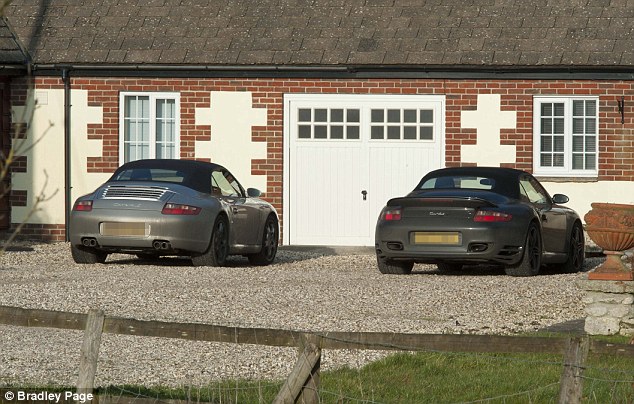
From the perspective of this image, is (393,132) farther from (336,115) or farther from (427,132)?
(336,115)

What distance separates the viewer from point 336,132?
2281 centimetres

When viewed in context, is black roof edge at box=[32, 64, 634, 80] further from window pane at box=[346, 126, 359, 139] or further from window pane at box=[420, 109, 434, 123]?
window pane at box=[346, 126, 359, 139]

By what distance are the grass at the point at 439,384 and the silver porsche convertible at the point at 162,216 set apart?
6.99 m

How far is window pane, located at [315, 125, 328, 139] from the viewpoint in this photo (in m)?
22.8

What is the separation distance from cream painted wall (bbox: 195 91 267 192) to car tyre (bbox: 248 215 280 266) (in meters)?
3.90

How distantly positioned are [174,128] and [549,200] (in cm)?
788

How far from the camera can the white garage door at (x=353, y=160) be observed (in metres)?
22.6

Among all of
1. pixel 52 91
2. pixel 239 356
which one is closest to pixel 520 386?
pixel 239 356

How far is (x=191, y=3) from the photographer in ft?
78.9

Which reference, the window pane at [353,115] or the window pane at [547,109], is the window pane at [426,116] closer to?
the window pane at [353,115]

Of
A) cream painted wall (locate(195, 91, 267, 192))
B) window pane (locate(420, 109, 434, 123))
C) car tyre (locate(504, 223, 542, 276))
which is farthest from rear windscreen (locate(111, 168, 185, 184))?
window pane (locate(420, 109, 434, 123))

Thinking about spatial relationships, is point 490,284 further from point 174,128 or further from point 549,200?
point 174,128

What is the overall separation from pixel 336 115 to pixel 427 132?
153cm

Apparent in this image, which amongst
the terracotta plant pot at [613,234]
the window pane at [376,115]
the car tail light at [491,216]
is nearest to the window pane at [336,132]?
the window pane at [376,115]
